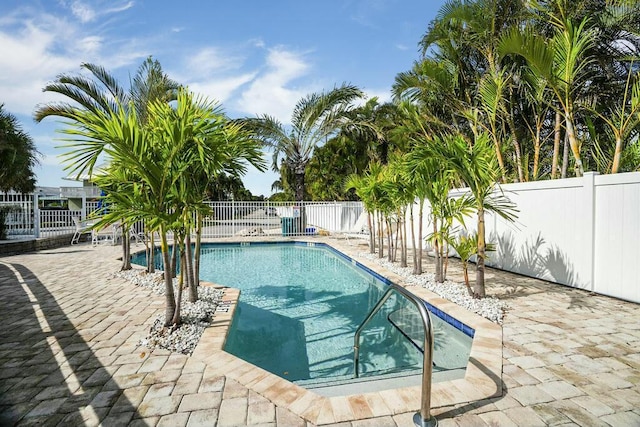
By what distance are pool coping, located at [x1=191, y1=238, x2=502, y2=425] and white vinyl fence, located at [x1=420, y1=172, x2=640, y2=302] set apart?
294 cm

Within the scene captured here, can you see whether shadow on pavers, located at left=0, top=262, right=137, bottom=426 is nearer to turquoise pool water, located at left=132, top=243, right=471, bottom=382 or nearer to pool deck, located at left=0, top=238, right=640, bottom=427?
pool deck, located at left=0, top=238, right=640, bottom=427

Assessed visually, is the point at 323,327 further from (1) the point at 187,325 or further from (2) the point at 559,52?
(2) the point at 559,52

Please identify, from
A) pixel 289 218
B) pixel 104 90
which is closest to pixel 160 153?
pixel 104 90

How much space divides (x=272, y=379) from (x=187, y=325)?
5.38 ft

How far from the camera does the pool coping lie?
227 centimetres

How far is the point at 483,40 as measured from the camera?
856 cm

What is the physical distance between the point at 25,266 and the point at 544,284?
476 inches

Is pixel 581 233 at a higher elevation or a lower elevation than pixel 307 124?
lower

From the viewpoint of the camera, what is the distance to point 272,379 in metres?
2.73

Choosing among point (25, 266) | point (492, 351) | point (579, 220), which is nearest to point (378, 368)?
point (492, 351)

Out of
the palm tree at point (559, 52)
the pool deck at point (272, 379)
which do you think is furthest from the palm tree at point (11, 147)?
the palm tree at point (559, 52)

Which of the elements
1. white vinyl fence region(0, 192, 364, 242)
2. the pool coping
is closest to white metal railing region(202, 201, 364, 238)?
white vinyl fence region(0, 192, 364, 242)

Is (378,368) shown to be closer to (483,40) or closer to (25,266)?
(483,40)

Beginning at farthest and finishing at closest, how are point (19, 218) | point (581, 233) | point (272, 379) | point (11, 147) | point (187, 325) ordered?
point (19, 218), point (11, 147), point (581, 233), point (187, 325), point (272, 379)
